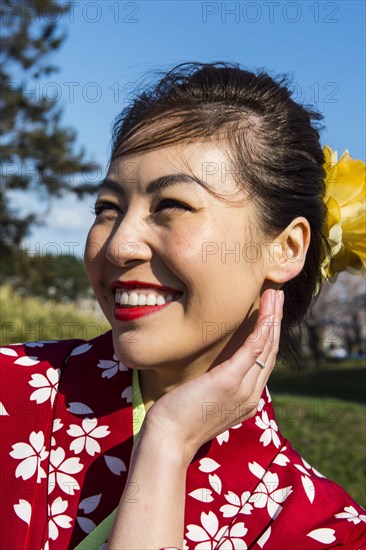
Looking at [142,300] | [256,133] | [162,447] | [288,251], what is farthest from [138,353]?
[256,133]

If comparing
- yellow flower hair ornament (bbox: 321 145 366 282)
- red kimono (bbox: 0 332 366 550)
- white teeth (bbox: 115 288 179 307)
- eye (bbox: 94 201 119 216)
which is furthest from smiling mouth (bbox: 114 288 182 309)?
yellow flower hair ornament (bbox: 321 145 366 282)

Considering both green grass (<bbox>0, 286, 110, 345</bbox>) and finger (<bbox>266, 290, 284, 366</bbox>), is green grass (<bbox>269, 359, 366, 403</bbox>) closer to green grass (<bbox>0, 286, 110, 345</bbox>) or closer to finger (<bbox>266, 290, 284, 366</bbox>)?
green grass (<bbox>0, 286, 110, 345</bbox>)

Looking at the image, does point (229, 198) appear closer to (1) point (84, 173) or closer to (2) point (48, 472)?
(2) point (48, 472)

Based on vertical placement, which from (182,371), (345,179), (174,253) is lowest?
(182,371)

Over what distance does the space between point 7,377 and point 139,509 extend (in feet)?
2.19

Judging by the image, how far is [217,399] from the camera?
1.89 m

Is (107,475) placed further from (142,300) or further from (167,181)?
(167,181)

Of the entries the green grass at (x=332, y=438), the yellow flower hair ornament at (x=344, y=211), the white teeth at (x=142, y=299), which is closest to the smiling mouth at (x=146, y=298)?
the white teeth at (x=142, y=299)

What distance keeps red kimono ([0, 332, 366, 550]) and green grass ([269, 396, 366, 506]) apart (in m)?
4.65

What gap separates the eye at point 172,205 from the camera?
189 cm

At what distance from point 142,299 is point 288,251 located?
50cm

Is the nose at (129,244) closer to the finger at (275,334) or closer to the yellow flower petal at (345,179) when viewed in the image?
the finger at (275,334)

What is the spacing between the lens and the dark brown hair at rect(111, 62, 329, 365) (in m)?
2.03

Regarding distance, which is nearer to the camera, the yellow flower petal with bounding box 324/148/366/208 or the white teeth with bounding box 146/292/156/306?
the white teeth with bounding box 146/292/156/306
